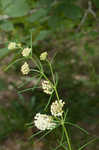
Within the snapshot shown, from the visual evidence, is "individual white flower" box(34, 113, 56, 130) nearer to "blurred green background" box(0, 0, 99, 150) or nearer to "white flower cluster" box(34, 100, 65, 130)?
"white flower cluster" box(34, 100, 65, 130)

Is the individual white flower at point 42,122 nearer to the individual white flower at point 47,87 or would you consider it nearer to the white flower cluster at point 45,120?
the white flower cluster at point 45,120

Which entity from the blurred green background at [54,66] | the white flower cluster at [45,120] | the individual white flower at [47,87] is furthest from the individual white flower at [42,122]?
the blurred green background at [54,66]

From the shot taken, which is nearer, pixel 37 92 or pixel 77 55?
pixel 37 92

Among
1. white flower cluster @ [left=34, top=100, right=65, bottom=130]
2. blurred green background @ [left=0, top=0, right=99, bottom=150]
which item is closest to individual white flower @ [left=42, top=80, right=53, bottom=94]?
white flower cluster @ [left=34, top=100, right=65, bottom=130]

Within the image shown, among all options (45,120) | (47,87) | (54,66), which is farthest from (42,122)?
(54,66)

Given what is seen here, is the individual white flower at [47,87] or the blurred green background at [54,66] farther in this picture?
the blurred green background at [54,66]

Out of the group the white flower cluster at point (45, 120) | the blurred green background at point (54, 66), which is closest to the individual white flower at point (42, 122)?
the white flower cluster at point (45, 120)

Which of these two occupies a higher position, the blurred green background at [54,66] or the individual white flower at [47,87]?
the individual white flower at [47,87]

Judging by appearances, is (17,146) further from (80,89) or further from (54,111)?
(54,111)

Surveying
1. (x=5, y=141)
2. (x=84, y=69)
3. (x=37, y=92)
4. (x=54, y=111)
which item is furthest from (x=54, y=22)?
(x=84, y=69)
